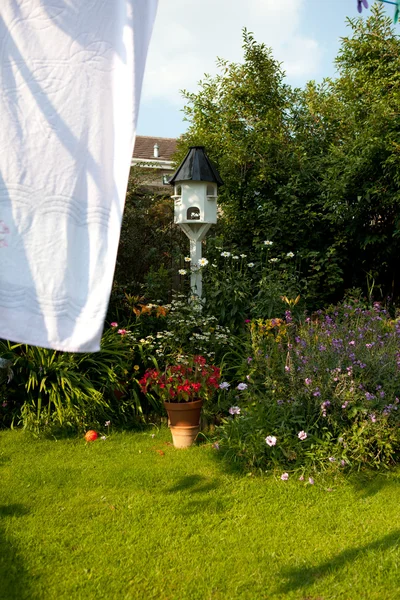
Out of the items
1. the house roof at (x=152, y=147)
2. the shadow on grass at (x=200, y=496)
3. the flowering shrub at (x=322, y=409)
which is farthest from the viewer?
the house roof at (x=152, y=147)

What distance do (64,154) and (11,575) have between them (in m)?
1.96

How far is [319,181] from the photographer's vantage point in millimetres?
7148

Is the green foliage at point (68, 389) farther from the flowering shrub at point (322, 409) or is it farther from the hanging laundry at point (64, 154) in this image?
the hanging laundry at point (64, 154)

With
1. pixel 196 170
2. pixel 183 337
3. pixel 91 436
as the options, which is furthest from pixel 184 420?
pixel 196 170

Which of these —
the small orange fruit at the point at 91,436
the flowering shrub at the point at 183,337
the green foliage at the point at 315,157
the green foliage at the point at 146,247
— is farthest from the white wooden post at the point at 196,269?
the small orange fruit at the point at 91,436

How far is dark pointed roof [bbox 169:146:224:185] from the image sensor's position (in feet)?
16.9

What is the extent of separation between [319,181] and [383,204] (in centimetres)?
105

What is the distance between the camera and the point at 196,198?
17.1 ft

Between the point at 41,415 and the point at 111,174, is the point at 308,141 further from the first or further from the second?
the point at 111,174

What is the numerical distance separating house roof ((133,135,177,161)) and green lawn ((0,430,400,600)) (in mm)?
12462

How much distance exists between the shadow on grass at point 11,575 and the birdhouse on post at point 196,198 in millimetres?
3007

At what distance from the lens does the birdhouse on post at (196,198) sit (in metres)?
5.19

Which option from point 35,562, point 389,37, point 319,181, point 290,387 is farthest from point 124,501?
point 389,37

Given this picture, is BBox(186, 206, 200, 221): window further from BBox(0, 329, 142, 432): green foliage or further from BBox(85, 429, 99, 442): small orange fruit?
BBox(85, 429, 99, 442): small orange fruit
